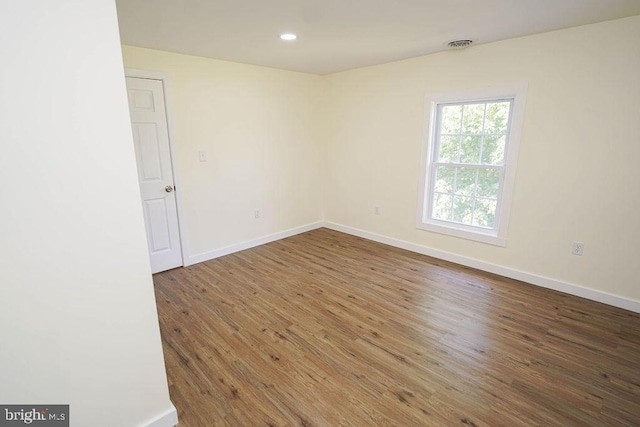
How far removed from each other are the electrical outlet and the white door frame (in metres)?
3.92

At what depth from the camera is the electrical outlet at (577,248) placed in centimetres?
280

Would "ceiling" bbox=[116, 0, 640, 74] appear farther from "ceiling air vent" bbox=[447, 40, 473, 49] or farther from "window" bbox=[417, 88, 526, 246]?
"window" bbox=[417, 88, 526, 246]

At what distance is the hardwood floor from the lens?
1.71m

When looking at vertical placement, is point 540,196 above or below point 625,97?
below

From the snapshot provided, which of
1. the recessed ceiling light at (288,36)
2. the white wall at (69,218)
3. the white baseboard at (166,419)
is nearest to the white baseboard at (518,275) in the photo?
the recessed ceiling light at (288,36)

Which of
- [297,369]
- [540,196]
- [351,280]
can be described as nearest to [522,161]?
[540,196]

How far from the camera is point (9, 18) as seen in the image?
100cm

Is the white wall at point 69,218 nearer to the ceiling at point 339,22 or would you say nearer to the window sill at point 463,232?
the ceiling at point 339,22

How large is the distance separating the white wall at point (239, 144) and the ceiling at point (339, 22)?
0.34 metres

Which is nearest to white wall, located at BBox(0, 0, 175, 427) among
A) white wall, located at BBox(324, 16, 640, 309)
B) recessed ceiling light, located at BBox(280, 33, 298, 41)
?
recessed ceiling light, located at BBox(280, 33, 298, 41)

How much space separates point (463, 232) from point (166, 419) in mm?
3200

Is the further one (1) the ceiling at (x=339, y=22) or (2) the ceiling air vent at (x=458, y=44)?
(2) the ceiling air vent at (x=458, y=44)

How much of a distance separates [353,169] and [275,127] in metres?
1.25

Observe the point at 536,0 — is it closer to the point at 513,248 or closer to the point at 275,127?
the point at 513,248
